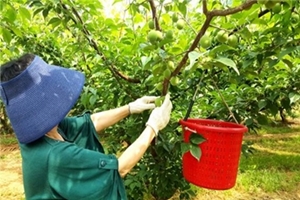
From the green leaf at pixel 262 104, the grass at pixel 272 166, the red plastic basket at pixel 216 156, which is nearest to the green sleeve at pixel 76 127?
the red plastic basket at pixel 216 156

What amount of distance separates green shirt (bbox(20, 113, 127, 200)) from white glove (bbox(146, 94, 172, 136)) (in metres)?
0.25

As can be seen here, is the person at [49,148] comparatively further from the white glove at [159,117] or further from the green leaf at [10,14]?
the green leaf at [10,14]

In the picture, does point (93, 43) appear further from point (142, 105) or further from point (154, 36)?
point (154, 36)

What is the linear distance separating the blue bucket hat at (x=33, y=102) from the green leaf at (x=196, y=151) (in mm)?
522

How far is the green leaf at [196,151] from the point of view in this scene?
4.29ft

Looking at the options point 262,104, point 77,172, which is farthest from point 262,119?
point 77,172

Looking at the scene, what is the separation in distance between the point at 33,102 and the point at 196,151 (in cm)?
66

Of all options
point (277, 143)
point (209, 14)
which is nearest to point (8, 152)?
point (277, 143)

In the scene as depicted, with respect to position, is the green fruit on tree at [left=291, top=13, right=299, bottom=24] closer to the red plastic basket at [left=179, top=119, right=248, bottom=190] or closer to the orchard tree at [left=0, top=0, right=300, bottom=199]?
the orchard tree at [left=0, top=0, right=300, bottom=199]

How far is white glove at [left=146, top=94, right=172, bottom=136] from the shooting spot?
1.30 m

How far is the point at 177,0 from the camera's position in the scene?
129cm

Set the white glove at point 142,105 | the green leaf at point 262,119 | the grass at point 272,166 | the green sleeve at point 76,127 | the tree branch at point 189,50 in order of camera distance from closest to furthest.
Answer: the tree branch at point 189,50
the green sleeve at point 76,127
the white glove at point 142,105
the green leaf at point 262,119
the grass at point 272,166

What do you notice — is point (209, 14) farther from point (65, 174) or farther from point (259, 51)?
point (65, 174)

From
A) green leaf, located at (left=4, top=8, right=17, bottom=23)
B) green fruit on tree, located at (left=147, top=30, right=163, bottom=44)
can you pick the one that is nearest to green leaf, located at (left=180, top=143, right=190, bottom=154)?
green fruit on tree, located at (left=147, top=30, right=163, bottom=44)
